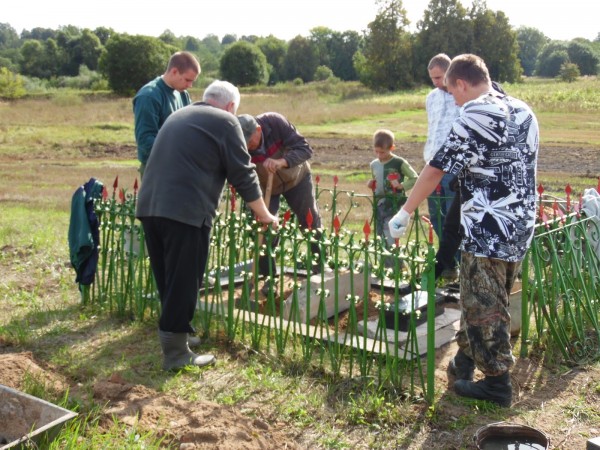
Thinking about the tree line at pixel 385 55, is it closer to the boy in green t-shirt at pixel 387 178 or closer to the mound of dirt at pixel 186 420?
the boy in green t-shirt at pixel 387 178

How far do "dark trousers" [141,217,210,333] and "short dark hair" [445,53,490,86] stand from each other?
184cm

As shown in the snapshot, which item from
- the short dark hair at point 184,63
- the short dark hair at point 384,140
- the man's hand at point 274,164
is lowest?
the man's hand at point 274,164

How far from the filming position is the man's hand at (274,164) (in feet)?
19.4

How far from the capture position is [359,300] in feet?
19.5

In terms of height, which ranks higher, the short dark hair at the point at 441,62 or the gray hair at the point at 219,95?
the short dark hair at the point at 441,62

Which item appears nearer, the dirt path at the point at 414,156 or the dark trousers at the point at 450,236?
the dark trousers at the point at 450,236

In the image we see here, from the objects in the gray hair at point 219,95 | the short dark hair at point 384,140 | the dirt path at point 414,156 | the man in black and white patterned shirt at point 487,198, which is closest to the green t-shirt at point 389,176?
the short dark hair at point 384,140

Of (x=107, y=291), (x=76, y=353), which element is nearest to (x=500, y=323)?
(x=76, y=353)

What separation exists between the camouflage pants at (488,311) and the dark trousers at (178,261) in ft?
5.55

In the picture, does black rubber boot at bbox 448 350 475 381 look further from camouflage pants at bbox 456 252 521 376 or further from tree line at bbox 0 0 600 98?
tree line at bbox 0 0 600 98

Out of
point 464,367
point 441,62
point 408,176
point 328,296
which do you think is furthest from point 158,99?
point 464,367

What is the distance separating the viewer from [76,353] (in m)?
5.18

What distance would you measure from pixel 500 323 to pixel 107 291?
352 centimetres

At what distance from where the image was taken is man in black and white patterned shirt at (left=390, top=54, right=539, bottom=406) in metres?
3.95
